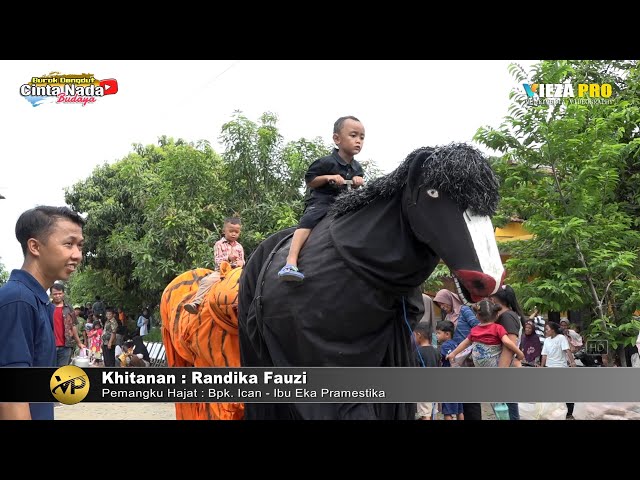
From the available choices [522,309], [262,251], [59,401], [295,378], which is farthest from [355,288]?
[522,309]

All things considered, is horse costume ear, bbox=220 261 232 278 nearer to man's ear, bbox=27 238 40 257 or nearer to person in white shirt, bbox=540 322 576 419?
man's ear, bbox=27 238 40 257

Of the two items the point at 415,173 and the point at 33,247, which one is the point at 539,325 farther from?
the point at 33,247

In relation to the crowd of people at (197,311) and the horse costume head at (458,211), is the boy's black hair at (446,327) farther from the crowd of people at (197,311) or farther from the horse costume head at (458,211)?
the horse costume head at (458,211)

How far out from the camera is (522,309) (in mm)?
6703

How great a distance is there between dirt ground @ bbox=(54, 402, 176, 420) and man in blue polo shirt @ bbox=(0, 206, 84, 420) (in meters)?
0.87

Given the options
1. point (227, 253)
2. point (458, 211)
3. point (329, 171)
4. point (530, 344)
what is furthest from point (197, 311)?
point (530, 344)

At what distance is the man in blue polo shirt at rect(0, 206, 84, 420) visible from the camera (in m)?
3.11

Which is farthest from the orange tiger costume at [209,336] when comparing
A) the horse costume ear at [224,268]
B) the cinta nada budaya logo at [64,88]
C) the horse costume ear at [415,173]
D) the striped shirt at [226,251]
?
the horse costume ear at [415,173]

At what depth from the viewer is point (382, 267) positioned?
12.5 ft

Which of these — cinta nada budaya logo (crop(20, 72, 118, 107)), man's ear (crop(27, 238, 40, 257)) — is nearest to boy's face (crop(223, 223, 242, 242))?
cinta nada budaya logo (crop(20, 72, 118, 107))

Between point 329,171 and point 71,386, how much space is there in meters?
2.04

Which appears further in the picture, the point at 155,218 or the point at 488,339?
the point at 155,218

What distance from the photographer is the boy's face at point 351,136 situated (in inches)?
171

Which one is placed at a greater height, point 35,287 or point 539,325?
point 35,287
